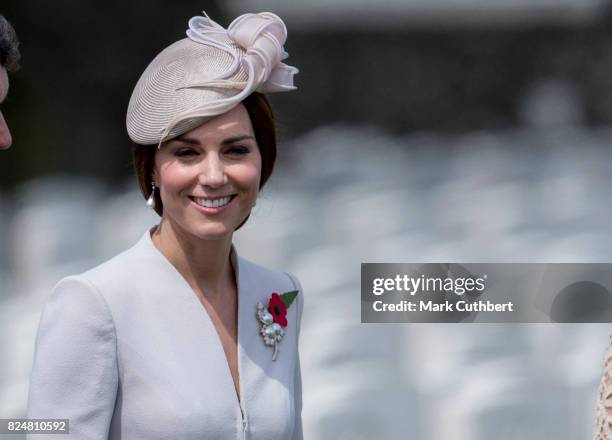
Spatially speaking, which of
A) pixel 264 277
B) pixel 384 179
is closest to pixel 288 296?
pixel 264 277

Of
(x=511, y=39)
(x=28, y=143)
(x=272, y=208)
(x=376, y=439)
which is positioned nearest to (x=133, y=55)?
(x=28, y=143)

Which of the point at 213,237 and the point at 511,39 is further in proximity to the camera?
the point at 511,39

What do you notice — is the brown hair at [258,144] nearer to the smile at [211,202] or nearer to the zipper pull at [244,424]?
the smile at [211,202]

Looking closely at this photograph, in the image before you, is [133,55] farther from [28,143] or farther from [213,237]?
[213,237]

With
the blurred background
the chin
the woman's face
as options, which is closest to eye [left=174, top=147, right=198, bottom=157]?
the woman's face

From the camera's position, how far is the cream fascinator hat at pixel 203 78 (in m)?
1.88

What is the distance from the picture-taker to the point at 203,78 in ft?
6.24

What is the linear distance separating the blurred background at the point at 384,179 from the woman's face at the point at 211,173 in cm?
163

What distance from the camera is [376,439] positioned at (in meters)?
3.64

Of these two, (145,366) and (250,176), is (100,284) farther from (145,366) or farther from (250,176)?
(250,176)

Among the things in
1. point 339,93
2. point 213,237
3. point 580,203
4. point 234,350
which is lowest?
point 234,350

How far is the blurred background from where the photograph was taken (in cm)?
357

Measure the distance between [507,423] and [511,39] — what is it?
50.2 inches

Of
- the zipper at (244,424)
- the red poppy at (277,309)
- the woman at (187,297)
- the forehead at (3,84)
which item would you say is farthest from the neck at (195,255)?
the forehead at (3,84)
